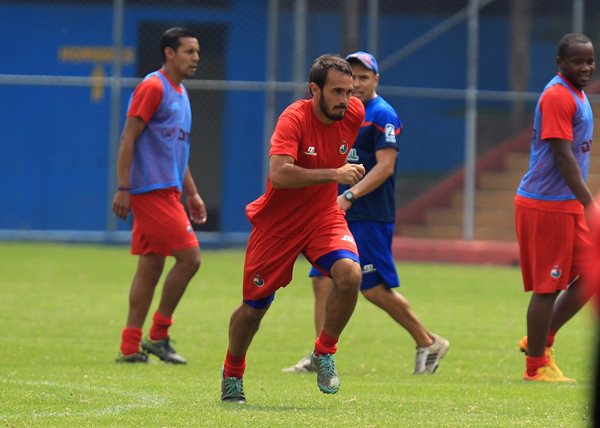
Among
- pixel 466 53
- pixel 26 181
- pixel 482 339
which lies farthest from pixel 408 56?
pixel 482 339

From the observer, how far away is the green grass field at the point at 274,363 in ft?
25.7

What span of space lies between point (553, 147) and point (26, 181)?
1581 cm

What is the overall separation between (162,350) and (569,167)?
129 inches

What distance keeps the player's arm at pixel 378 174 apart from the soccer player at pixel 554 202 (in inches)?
36.3

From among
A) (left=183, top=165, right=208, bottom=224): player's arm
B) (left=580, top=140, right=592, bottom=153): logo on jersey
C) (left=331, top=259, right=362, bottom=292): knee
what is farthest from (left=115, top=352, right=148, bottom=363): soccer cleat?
(left=580, top=140, right=592, bottom=153): logo on jersey

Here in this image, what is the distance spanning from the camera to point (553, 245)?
971 cm

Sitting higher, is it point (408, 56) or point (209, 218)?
point (408, 56)

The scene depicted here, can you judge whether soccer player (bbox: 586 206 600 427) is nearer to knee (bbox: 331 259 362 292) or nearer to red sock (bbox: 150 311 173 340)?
knee (bbox: 331 259 362 292)

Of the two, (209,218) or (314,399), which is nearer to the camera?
(314,399)

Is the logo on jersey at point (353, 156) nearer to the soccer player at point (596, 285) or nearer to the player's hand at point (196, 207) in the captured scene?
the player's hand at point (196, 207)

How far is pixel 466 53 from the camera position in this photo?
24.1 meters

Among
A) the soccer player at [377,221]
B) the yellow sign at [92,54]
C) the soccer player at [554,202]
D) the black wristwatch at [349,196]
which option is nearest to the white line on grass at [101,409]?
the soccer player at [377,221]

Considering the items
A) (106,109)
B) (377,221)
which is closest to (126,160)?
(377,221)

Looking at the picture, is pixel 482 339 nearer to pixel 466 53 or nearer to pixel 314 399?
pixel 314 399
